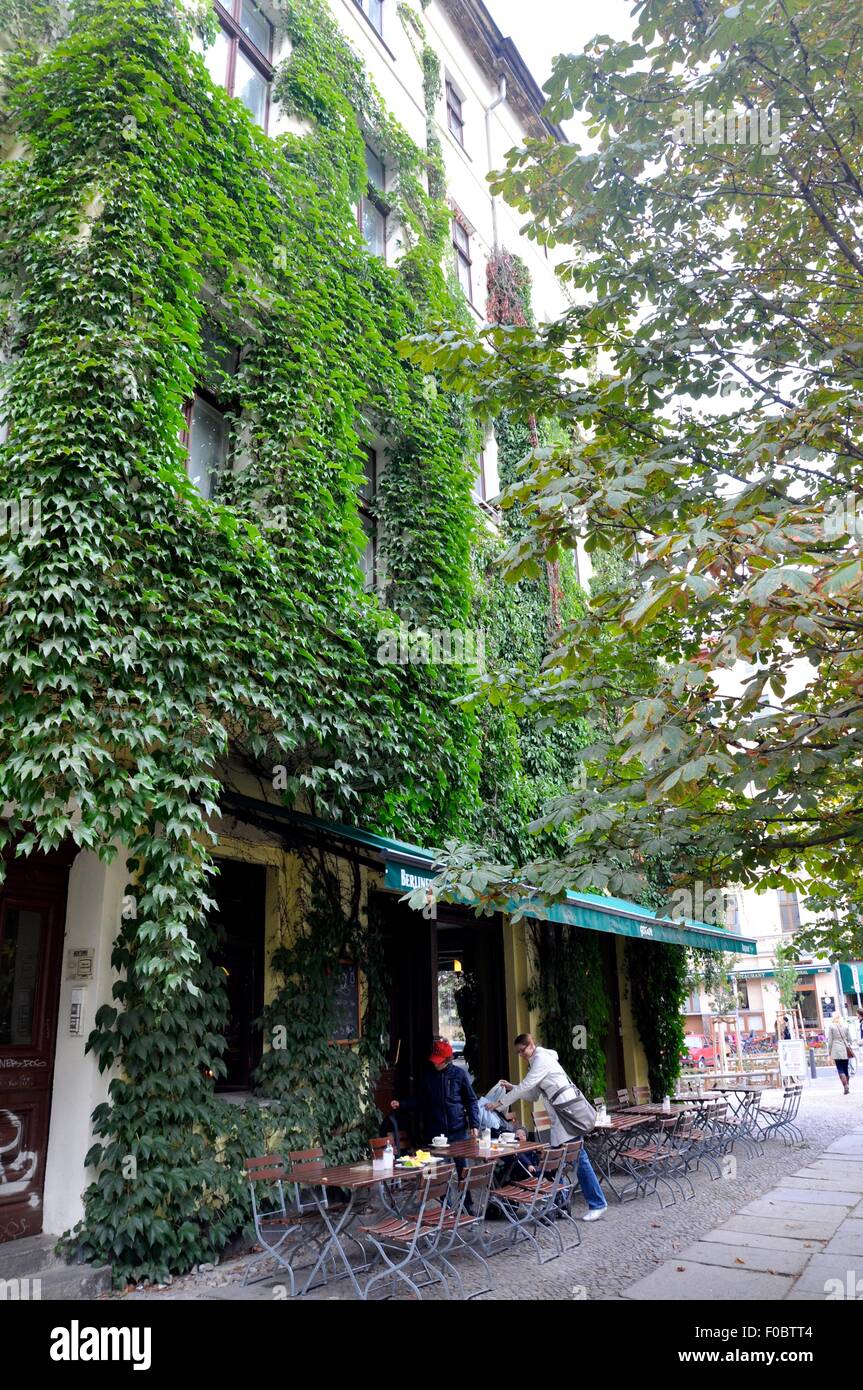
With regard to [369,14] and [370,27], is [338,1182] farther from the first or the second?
[369,14]

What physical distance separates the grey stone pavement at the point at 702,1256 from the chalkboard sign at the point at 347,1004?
7.81 ft

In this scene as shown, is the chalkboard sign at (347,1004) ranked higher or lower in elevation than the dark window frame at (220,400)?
lower

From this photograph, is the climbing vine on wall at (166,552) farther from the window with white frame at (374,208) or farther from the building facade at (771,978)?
the building facade at (771,978)

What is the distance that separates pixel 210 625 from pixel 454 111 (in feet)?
46.4

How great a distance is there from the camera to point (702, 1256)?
7090 millimetres

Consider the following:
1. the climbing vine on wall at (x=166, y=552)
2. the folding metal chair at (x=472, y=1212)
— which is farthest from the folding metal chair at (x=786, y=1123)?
the folding metal chair at (x=472, y=1212)

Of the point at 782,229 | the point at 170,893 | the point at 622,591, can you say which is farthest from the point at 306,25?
the point at 170,893

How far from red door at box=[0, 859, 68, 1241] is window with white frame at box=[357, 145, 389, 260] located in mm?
8861

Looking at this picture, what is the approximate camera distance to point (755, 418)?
258 inches

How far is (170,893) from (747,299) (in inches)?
219

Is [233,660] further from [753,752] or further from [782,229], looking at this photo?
[782,229]

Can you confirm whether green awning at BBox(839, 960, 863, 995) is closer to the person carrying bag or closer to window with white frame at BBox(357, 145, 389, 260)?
the person carrying bag

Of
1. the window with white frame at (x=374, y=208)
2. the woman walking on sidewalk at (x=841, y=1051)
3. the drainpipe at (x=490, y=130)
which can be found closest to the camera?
the window with white frame at (x=374, y=208)

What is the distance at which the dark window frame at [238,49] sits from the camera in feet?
31.9
